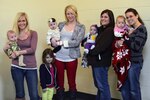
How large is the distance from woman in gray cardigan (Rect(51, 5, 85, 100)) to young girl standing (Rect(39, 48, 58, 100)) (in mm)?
123

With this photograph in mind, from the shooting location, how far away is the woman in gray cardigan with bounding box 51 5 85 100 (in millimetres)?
3428

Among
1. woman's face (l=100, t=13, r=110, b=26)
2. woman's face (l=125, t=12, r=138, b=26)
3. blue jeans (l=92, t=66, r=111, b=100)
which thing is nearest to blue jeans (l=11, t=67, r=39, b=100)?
blue jeans (l=92, t=66, r=111, b=100)

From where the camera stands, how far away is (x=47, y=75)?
338cm

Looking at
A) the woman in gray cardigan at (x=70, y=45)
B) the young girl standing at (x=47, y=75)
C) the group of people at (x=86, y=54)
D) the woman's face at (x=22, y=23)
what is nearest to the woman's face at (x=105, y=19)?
the group of people at (x=86, y=54)

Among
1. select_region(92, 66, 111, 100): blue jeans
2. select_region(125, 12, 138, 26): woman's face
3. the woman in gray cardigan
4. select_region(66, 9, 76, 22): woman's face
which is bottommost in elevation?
select_region(92, 66, 111, 100): blue jeans

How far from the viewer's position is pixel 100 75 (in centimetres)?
323

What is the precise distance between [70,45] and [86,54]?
255mm

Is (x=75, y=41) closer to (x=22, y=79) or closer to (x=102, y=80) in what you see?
(x=102, y=80)

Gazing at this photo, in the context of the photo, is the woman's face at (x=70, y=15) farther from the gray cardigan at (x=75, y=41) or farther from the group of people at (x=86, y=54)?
the gray cardigan at (x=75, y=41)

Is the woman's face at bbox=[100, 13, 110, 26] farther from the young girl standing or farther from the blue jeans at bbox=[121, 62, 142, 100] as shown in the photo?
the young girl standing

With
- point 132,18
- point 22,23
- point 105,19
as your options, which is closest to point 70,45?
point 105,19

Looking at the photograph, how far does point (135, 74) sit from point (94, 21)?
55.0 inches

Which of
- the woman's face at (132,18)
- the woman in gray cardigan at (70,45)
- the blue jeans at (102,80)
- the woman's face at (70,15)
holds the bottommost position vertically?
the blue jeans at (102,80)

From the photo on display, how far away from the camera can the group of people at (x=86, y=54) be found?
3.12 m
